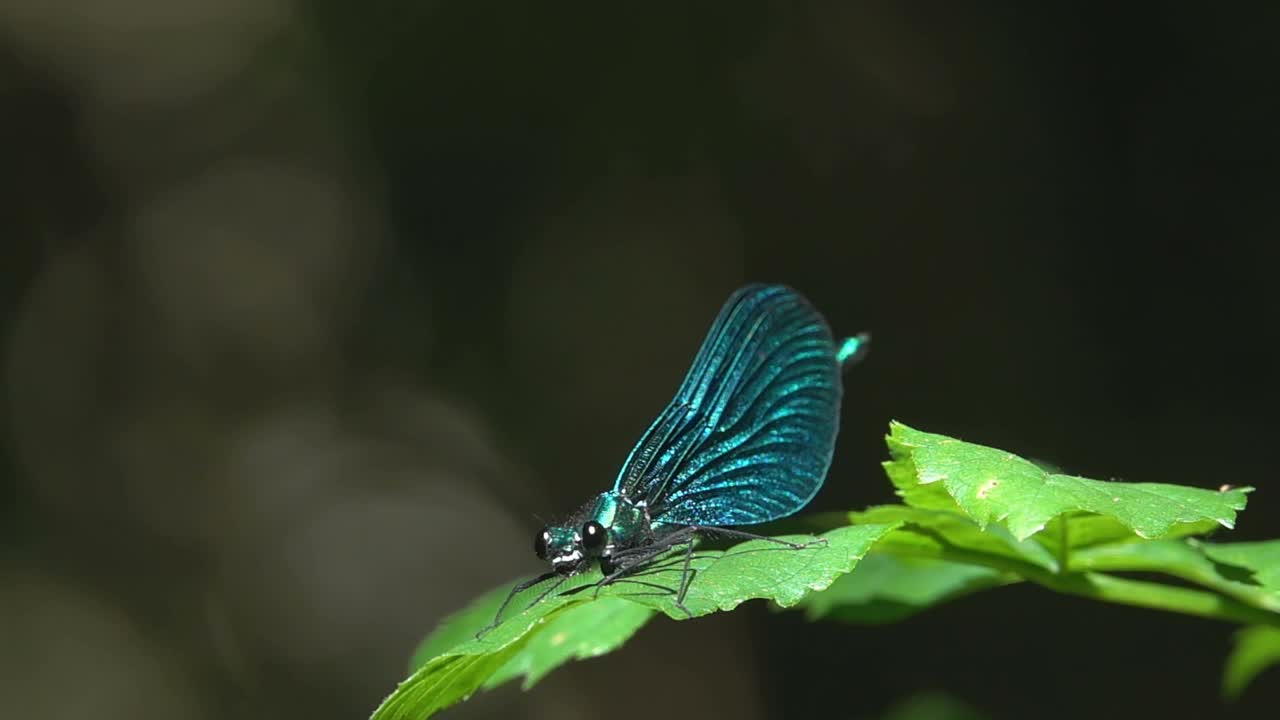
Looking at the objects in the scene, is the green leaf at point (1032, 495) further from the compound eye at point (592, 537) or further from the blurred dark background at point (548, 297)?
the blurred dark background at point (548, 297)

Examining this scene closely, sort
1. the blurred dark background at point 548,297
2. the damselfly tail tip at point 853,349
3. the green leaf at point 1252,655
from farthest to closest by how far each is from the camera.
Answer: the blurred dark background at point 548,297 < the damselfly tail tip at point 853,349 < the green leaf at point 1252,655

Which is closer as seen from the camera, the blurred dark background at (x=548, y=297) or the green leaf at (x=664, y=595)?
the green leaf at (x=664, y=595)

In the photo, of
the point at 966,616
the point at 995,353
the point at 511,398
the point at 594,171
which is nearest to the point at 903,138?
the point at 995,353

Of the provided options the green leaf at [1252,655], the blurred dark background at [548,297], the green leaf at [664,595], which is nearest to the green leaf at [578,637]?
the green leaf at [664,595]

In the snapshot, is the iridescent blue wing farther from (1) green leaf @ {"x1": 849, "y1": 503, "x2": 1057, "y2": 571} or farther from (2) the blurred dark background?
(2) the blurred dark background

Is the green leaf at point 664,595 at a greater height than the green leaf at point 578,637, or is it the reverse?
the green leaf at point 664,595

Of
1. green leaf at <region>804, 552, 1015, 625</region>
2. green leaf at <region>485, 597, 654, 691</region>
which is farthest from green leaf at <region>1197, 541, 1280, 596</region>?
green leaf at <region>485, 597, 654, 691</region>

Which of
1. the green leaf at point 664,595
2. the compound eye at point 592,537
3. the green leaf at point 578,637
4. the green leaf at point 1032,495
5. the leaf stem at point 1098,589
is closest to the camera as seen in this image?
the green leaf at point 1032,495
